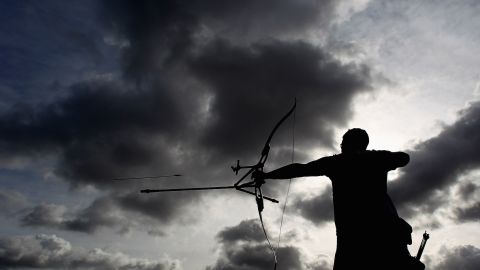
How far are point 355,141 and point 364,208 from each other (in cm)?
98

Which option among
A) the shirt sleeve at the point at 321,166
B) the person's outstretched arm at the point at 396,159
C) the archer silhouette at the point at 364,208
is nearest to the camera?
the archer silhouette at the point at 364,208

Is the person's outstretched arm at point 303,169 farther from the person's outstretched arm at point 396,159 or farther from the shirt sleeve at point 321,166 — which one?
the person's outstretched arm at point 396,159

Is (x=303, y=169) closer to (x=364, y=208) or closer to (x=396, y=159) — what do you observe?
(x=364, y=208)

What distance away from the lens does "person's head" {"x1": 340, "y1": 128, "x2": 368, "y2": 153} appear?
563 cm

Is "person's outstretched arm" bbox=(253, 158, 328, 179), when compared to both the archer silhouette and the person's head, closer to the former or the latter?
the archer silhouette

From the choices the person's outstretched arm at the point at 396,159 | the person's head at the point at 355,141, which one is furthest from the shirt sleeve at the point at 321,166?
the person's outstretched arm at the point at 396,159

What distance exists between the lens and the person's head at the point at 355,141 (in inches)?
222

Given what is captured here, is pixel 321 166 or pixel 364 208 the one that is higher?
pixel 321 166

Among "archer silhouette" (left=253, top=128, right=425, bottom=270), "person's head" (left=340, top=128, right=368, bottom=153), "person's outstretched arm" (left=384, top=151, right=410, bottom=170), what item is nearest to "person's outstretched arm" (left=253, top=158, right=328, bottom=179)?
"archer silhouette" (left=253, top=128, right=425, bottom=270)

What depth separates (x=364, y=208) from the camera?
533 centimetres

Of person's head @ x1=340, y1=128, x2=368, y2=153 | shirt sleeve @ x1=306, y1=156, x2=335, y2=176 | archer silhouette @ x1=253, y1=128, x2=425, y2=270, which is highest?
person's head @ x1=340, y1=128, x2=368, y2=153

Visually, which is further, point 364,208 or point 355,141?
point 355,141

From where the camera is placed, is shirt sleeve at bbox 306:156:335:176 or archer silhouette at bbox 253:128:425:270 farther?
shirt sleeve at bbox 306:156:335:176

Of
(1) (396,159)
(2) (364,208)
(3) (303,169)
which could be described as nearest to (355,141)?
(1) (396,159)
